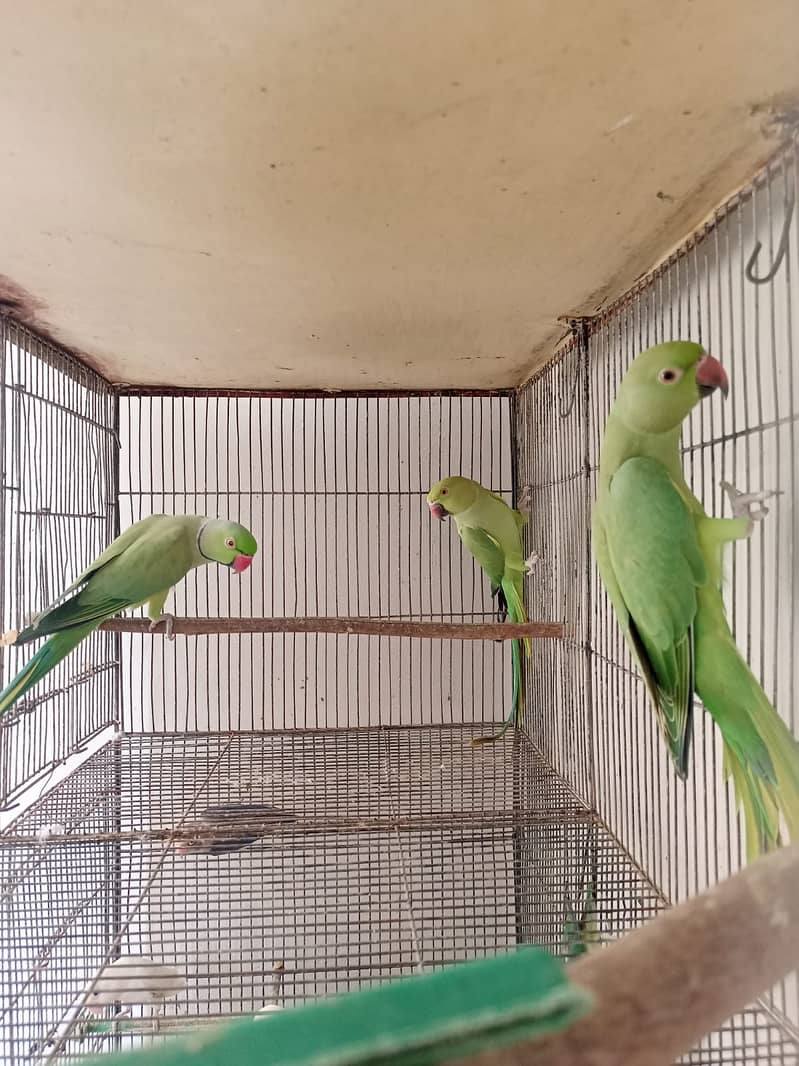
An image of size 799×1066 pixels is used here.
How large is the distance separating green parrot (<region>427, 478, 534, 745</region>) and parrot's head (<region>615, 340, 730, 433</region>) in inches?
34.0

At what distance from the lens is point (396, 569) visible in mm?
2051

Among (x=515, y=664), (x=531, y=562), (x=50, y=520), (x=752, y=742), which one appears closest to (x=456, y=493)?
(x=531, y=562)

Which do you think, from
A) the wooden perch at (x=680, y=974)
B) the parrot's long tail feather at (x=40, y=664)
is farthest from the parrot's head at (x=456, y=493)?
the wooden perch at (x=680, y=974)

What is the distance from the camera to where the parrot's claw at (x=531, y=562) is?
155 centimetres

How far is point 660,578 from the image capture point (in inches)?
26.5

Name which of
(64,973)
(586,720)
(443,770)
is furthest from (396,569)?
(64,973)

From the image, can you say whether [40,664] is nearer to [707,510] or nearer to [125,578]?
[125,578]

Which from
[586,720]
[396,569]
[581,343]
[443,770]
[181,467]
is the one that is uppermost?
[581,343]

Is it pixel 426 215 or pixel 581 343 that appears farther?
pixel 581 343

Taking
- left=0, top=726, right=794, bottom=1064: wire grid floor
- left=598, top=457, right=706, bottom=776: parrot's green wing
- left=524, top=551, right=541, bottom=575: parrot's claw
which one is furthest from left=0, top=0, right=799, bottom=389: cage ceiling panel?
left=0, top=726, right=794, bottom=1064: wire grid floor

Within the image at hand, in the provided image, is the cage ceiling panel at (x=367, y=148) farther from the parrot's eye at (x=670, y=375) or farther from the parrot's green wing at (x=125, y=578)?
the parrot's green wing at (x=125, y=578)

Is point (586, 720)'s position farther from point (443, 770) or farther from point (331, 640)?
point (331, 640)

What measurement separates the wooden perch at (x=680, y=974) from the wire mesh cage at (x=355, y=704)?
414 millimetres

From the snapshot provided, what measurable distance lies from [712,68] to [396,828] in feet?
3.79
